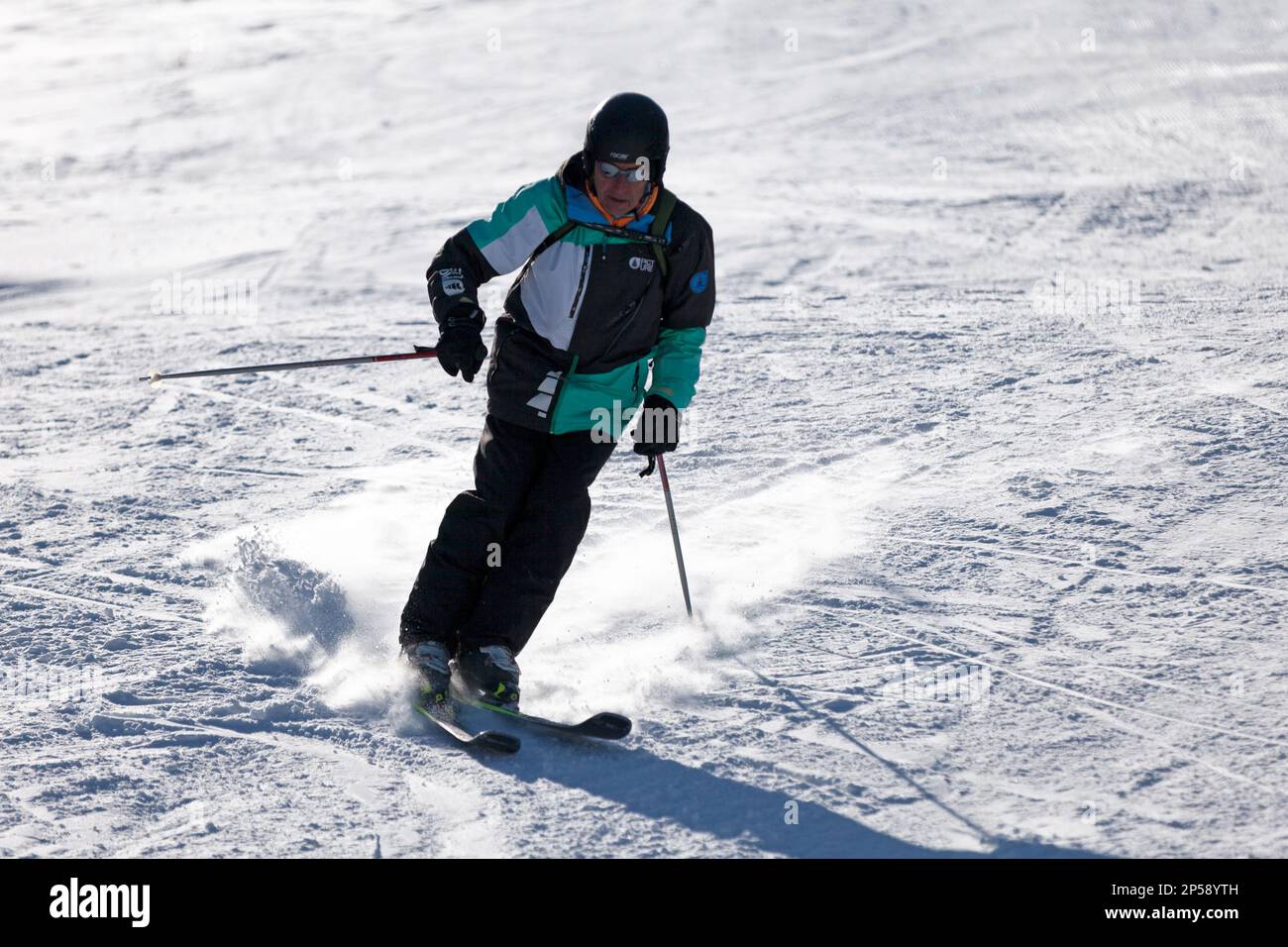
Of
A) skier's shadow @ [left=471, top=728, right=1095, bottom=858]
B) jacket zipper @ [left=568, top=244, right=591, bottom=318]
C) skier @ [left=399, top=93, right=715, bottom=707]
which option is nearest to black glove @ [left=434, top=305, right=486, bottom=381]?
skier @ [left=399, top=93, right=715, bottom=707]

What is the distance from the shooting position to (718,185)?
436 inches

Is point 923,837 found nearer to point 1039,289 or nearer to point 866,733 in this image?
point 866,733

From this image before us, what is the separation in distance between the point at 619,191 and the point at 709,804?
5.88ft

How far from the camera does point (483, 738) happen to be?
392 cm

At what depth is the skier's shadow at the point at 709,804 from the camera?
344cm

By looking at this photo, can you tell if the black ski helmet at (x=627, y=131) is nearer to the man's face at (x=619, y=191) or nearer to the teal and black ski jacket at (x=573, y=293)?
the man's face at (x=619, y=191)

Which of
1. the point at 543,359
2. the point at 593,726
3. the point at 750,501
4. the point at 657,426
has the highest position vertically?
the point at 543,359

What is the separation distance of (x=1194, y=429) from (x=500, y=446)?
327 cm

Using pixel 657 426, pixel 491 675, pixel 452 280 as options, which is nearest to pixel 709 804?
pixel 491 675

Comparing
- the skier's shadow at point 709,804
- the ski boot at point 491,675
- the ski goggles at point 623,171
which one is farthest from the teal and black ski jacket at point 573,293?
the skier's shadow at point 709,804

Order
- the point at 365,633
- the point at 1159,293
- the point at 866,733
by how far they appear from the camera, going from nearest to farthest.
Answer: the point at 866,733 < the point at 365,633 < the point at 1159,293

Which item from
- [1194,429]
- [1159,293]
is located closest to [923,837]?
[1194,429]

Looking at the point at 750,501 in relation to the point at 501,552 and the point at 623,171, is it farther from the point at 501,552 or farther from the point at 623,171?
the point at 623,171

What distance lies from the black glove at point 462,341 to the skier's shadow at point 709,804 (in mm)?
1111
